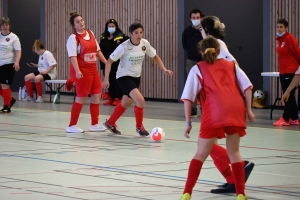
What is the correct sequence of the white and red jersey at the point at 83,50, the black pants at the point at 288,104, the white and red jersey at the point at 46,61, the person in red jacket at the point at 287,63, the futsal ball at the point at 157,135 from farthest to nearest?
1. the white and red jersey at the point at 46,61
2. the black pants at the point at 288,104
3. the person in red jacket at the point at 287,63
4. the white and red jersey at the point at 83,50
5. the futsal ball at the point at 157,135

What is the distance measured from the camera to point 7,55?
14.0m


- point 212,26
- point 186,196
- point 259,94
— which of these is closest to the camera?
point 186,196

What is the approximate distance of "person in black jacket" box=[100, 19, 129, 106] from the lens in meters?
15.6

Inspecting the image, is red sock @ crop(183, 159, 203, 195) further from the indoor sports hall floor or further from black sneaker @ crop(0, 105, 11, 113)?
black sneaker @ crop(0, 105, 11, 113)

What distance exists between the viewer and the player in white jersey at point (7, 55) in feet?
45.5

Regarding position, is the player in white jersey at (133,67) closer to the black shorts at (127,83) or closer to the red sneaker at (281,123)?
the black shorts at (127,83)

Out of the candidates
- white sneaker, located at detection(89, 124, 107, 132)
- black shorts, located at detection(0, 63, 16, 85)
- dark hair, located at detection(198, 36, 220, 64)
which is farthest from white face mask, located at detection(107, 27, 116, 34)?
dark hair, located at detection(198, 36, 220, 64)

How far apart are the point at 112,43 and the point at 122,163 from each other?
870cm

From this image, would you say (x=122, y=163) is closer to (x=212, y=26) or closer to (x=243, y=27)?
(x=212, y=26)

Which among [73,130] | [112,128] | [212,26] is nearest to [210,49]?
[212,26]

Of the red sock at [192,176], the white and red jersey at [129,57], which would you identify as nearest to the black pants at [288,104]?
the white and red jersey at [129,57]

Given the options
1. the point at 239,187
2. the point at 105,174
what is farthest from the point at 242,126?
the point at 105,174

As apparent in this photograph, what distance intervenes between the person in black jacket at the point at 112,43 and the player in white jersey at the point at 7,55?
2.44 metres

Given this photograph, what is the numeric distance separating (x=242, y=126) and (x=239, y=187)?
493 millimetres
